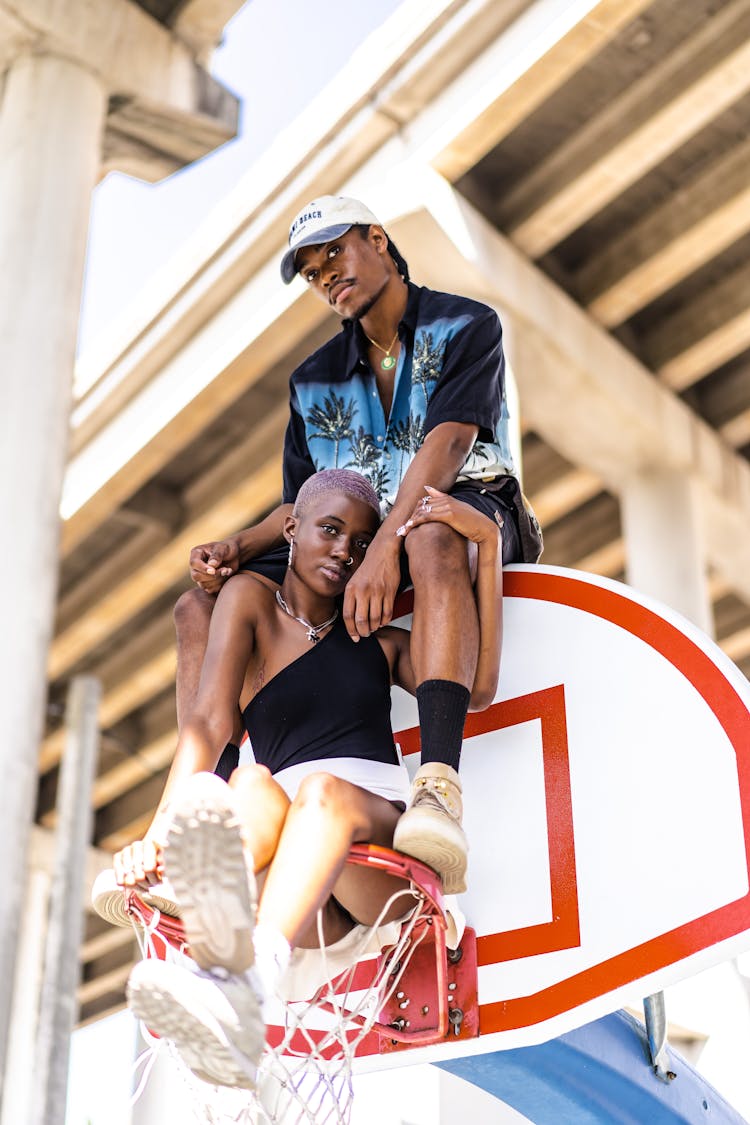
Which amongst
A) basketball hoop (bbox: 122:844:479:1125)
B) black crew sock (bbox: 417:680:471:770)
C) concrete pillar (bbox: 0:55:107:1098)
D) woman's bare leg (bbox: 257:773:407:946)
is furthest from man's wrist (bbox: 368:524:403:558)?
concrete pillar (bbox: 0:55:107:1098)

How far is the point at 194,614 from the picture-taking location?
Answer: 3938 mm

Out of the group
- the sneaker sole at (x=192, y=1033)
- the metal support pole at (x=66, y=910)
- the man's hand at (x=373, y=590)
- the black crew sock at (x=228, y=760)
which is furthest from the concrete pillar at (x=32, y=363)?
the metal support pole at (x=66, y=910)

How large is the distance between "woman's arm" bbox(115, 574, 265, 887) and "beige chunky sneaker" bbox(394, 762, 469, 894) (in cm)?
50

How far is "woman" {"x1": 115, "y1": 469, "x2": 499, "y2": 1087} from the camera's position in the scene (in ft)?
8.93

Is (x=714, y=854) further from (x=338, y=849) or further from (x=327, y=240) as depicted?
(x=327, y=240)

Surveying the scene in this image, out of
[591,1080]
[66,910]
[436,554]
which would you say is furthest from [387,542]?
[66,910]

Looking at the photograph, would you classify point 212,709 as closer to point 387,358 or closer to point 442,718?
point 442,718

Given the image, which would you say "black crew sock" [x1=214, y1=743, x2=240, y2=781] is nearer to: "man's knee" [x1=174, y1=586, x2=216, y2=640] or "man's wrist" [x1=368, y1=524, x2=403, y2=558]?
"man's knee" [x1=174, y1=586, x2=216, y2=640]

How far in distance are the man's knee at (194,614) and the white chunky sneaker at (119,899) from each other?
2.47 ft

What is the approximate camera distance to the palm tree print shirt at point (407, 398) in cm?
405

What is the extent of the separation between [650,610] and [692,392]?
8087mm

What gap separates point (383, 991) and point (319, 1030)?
371 mm

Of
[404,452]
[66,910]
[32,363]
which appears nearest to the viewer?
[404,452]

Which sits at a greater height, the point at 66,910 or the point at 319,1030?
the point at 66,910
